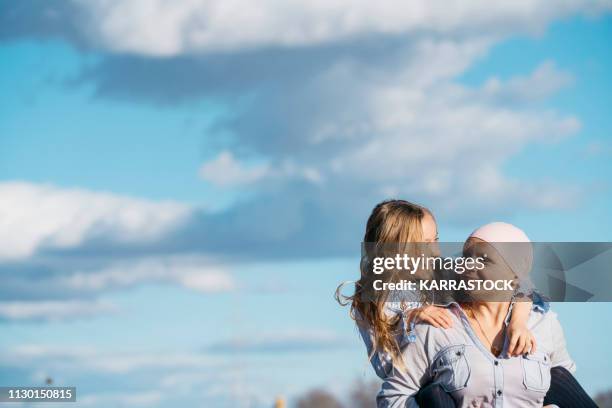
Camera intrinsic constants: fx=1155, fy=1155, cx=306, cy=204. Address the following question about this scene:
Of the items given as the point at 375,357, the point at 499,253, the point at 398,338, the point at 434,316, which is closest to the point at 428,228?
the point at 499,253

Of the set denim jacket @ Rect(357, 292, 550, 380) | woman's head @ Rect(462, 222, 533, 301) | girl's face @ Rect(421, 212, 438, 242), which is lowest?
denim jacket @ Rect(357, 292, 550, 380)

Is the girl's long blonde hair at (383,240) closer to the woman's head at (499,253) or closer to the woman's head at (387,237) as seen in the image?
the woman's head at (387,237)

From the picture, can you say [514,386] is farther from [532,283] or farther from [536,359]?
[532,283]

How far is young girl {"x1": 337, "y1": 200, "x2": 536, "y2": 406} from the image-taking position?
8.02 m

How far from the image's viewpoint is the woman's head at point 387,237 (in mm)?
8266

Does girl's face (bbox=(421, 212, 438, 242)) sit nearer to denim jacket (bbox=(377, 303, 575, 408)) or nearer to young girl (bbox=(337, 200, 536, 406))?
young girl (bbox=(337, 200, 536, 406))

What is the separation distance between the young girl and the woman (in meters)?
0.07

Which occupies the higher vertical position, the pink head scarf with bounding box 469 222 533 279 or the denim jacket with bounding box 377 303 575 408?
the pink head scarf with bounding box 469 222 533 279

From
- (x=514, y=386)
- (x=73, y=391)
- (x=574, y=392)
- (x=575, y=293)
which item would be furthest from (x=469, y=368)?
(x=73, y=391)

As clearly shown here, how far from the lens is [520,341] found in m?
7.80

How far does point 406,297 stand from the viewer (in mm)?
8438

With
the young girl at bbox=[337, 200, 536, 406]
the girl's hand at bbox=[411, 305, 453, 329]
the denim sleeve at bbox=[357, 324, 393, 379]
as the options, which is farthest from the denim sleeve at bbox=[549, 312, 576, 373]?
the denim sleeve at bbox=[357, 324, 393, 379]

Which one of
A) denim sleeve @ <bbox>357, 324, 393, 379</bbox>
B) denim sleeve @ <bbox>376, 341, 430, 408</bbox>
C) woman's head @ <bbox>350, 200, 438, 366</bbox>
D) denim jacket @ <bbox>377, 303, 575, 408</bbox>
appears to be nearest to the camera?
denim jacket @ <bbox>377, 303, 575, 408</bbox>

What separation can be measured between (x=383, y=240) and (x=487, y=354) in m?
1.14
